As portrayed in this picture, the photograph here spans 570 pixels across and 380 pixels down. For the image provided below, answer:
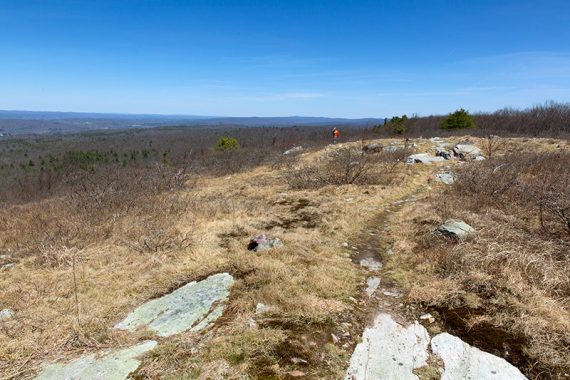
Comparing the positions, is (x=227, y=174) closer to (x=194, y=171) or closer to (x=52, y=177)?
(x=194, y=171)

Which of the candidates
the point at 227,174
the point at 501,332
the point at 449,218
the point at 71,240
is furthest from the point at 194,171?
the point at 501,332

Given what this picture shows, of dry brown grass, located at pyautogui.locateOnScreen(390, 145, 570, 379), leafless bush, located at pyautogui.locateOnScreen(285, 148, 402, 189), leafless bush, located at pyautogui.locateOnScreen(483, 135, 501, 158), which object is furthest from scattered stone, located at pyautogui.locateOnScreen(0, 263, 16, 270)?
leafless bush, located at pyautogui.locateOnScreen(483, 135, 501, 158)

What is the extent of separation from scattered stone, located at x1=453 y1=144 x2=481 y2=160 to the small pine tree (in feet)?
48.1

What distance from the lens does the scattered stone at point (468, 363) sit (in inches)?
130

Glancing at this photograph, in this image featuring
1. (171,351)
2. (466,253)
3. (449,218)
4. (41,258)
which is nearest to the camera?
(171,351)

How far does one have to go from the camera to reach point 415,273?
5535 mm

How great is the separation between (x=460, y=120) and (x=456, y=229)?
28547 millimetres

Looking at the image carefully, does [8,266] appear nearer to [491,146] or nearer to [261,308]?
[261,308]

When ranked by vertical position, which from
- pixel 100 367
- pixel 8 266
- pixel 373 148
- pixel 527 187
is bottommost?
pixel 8 266

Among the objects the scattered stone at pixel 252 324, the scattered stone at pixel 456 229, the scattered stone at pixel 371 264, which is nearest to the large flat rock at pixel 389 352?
the scattered stone at pixel 252 324

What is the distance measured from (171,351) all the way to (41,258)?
4.24m

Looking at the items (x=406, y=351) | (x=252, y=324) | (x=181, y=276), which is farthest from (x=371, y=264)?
(x=181, y=276)

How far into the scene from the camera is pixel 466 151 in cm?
1711

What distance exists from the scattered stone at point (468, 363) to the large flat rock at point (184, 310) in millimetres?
2742
